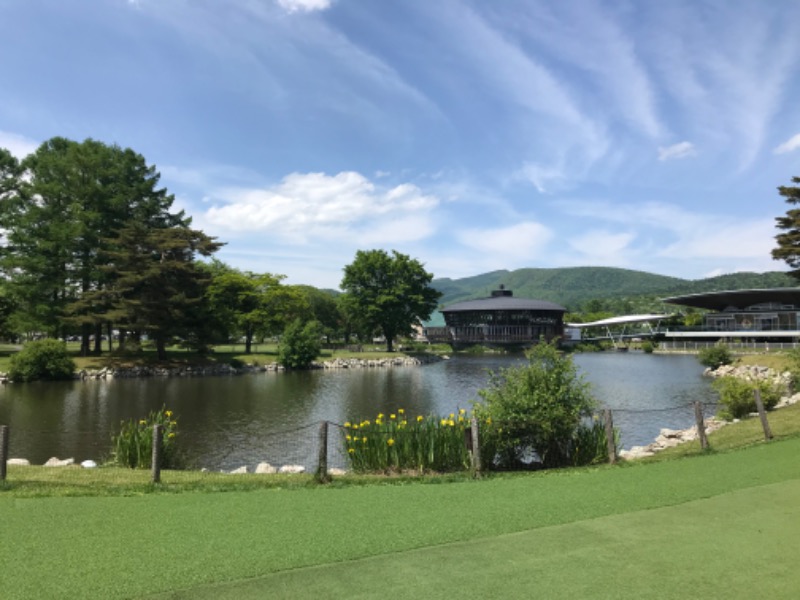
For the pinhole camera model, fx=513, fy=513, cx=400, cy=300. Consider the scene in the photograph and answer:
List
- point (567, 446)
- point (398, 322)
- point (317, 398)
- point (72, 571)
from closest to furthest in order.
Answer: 1. point (72, 571)
2. point (567, 446)
3. point (317, 398)
4. point (398, 322)

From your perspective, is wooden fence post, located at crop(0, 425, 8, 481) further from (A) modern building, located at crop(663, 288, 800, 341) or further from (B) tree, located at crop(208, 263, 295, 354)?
(A) modern building, located at crop(663, 288, 800, 341)

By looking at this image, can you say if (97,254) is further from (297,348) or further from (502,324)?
(502,324)

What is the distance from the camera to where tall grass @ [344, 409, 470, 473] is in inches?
361

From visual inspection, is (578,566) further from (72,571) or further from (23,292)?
(23,292)

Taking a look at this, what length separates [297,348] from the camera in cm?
3681

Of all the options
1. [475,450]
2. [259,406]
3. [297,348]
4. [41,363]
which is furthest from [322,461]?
[297,348]

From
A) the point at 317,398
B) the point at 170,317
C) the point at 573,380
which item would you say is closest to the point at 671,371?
the point at 317,398

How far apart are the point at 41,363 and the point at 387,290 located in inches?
1254

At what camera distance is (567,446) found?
31.5ft

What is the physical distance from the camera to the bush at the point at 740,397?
13352 mm

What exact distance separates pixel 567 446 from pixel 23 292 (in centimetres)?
3520

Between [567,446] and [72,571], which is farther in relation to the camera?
[567,446]

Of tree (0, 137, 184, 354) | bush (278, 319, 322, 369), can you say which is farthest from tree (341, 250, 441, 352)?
tree (0, 137, 184, 354)

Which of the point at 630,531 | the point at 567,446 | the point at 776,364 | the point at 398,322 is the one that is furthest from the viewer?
the point at 398,322
